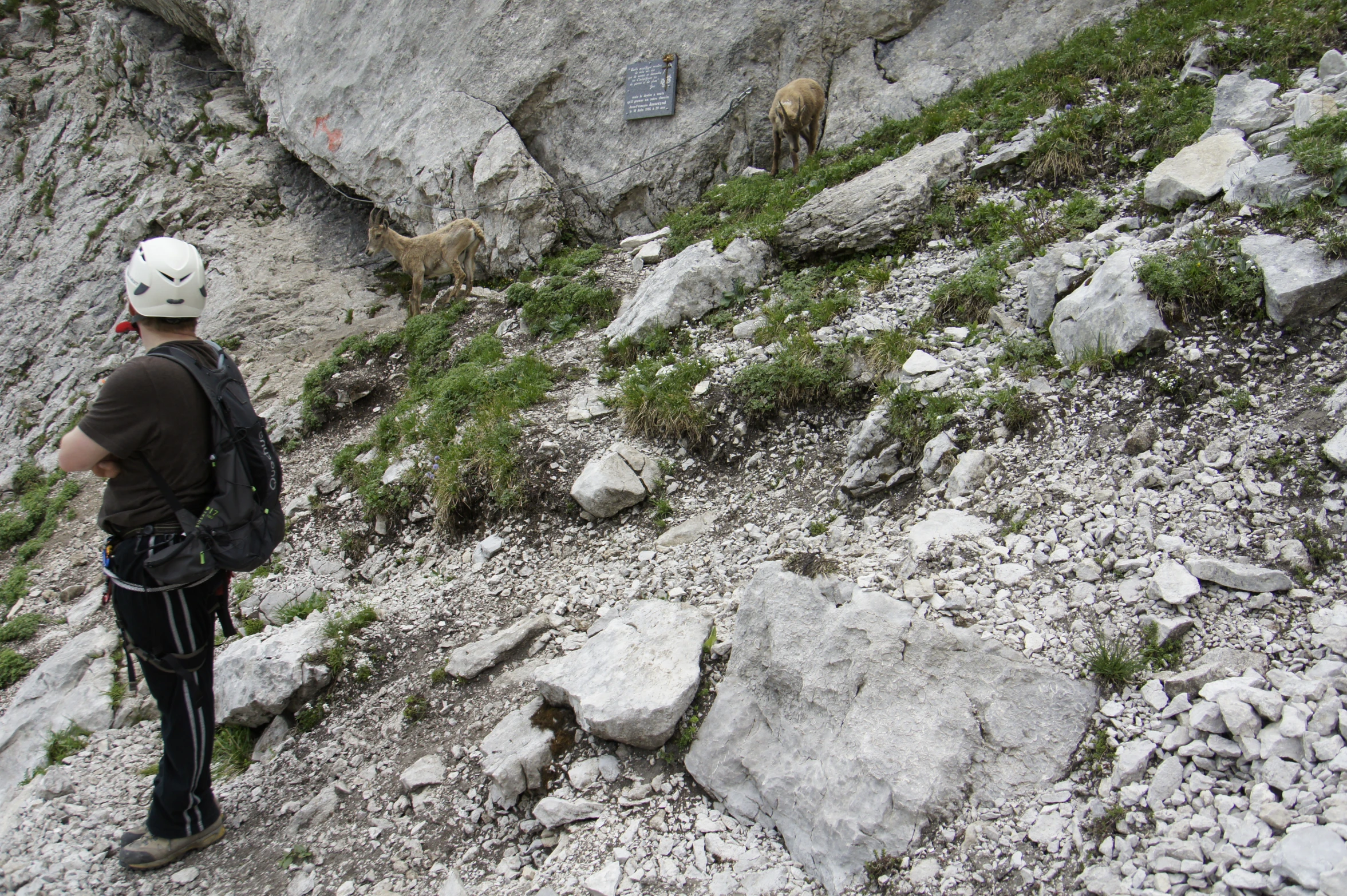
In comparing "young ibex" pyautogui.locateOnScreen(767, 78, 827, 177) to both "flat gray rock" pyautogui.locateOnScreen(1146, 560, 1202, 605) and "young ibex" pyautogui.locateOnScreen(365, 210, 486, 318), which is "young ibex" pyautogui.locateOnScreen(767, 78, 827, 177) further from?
"flat gray rock" pyautogui.locateOnScreen(1146, 560, 1202, 605)

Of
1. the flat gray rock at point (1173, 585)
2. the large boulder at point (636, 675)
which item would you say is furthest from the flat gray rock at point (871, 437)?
the flat gray rock at point (1173, 585)

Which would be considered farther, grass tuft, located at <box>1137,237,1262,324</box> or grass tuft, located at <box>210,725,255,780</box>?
grass tuft, located at <box>210,725,255,780</box>

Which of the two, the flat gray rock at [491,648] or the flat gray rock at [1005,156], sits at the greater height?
the flat gray rock at [1005,156]

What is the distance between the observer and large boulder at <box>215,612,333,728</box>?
520cm

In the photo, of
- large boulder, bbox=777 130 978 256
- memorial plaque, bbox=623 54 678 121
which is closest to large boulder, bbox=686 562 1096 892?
large boulder, bbox=777 130 978 256

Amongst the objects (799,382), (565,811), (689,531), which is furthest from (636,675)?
(799,382)

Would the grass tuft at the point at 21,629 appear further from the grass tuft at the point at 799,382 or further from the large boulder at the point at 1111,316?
the large boulder at the point at 1111,316

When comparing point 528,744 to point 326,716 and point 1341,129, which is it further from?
point 1341,129

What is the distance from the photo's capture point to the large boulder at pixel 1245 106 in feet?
21.2

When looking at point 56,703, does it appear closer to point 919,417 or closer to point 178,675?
point 178,675

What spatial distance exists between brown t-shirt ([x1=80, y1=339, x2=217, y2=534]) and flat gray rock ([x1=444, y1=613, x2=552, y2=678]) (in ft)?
6.56

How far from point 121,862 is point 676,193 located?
10361 mm

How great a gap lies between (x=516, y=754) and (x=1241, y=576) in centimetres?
388

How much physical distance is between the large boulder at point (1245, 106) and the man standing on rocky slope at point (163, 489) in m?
8.20
